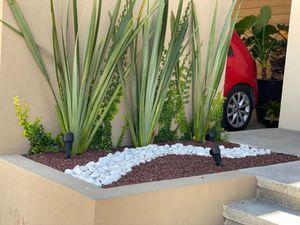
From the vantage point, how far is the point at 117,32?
13.9 feet

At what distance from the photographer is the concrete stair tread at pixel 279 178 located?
3570mm

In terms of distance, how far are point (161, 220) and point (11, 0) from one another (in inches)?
79.6

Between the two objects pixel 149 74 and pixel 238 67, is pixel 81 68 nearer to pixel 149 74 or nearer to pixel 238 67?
pixel 149 74

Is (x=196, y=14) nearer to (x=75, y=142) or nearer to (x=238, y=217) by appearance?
(x=75, y=142)

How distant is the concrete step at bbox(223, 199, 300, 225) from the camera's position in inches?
129

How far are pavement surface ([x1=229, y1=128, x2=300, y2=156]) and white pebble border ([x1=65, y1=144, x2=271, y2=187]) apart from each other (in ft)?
1.03

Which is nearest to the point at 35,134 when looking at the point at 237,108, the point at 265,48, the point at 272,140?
the point at 272,140

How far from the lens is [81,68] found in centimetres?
404

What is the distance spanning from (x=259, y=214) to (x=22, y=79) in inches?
83.0

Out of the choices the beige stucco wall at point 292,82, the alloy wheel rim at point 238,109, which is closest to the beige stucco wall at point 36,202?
the alloy wheel rim at point 238,109

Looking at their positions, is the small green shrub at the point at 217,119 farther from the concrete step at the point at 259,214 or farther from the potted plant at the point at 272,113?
the potted plant at the point at 272,113

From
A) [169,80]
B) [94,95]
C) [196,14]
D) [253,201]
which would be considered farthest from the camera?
[196,14]

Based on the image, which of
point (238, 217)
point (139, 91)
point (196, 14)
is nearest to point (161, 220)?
point (238, 217)

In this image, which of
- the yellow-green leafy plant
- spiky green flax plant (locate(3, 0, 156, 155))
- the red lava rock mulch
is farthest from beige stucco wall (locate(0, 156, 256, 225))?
the yellow-green leafy plant
